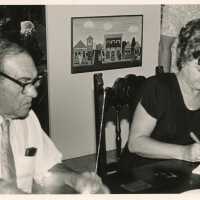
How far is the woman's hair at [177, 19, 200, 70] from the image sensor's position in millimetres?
1127

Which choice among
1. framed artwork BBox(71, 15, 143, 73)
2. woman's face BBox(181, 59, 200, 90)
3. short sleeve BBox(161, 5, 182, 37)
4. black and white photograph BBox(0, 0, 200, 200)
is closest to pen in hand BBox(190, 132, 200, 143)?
black and white photograph BBox(0, 0, 200, 200)

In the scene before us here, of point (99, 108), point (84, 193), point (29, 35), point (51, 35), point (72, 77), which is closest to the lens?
point (84, 193)

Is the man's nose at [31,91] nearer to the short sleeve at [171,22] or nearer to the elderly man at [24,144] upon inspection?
the elderly man at [24,144]

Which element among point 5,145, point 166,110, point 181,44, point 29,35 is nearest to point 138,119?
point 166,110

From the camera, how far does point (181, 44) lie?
1.16 meters

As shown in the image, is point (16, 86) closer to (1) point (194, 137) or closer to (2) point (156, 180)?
(2) point (156, 180)

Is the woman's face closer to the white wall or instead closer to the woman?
the woman

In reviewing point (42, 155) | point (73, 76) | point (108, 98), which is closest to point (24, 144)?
point (42, 155)

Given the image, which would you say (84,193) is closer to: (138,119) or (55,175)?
(55,175)

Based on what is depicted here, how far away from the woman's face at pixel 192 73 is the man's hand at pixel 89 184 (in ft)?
1.47

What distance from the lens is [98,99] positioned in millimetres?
1146

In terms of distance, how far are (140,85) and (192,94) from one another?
0.16 meters

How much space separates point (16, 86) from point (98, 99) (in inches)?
11.8

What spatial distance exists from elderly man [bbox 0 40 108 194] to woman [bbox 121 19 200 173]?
240 millimetres
